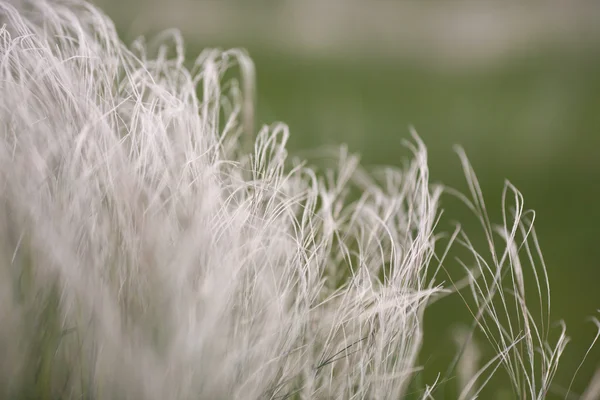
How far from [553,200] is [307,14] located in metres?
2.42

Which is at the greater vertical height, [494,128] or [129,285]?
[129,285]

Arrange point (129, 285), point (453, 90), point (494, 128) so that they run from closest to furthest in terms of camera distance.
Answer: point (129, 285) < point (494, 128) < point (453, 90)

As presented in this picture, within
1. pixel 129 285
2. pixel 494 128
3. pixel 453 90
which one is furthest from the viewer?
pixel 453 90

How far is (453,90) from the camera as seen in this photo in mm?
2902

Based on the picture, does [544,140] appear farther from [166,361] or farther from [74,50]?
[166,361]

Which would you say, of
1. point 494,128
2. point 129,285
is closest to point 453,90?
point 494,128

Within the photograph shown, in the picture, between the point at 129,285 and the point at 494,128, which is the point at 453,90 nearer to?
the point at 494,128

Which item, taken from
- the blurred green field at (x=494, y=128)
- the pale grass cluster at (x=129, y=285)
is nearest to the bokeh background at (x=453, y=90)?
the blurred green field at (x=494, y=128)

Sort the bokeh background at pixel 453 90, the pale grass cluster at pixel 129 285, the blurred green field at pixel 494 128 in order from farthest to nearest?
the bokeh background at pixel 453 90 < the blurred green field at pixel 494 128 < the pale grass cluster at pixel 129 285

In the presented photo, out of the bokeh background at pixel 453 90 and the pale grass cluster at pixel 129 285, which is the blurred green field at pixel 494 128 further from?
the pale grass cluster at pixel 129 285

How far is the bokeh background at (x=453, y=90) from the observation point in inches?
62.6

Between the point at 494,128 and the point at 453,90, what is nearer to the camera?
the point at 494,128

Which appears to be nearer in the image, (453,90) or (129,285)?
(129,285)

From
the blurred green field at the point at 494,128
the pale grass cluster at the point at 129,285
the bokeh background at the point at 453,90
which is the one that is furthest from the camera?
the bokeh background at the point at 453,90
